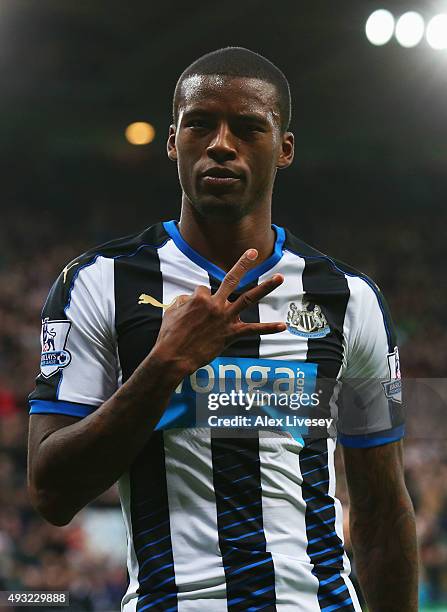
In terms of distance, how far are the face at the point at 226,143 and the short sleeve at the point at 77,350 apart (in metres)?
0.30

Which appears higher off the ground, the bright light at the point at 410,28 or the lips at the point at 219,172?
the bright light at the point at 410,28

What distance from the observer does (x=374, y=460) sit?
91.6 inches

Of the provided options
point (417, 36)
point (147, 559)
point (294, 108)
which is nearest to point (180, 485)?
point (147, 559)

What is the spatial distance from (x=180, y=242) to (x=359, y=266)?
10.7 m

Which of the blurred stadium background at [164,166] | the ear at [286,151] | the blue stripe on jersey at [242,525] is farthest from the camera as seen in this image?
the blurred stadium background at [164,166]

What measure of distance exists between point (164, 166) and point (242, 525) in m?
11.2

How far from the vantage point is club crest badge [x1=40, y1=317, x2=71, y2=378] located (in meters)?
2.08

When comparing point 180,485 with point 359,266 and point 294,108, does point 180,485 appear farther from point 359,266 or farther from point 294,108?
point 359,266

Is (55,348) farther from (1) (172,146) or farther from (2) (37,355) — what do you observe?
(2) (37,355)

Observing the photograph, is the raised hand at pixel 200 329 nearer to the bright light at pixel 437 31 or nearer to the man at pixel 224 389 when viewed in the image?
the man at pixel 224 389

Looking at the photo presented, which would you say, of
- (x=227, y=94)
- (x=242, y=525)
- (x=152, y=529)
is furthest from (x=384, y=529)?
(x=227, y=94)

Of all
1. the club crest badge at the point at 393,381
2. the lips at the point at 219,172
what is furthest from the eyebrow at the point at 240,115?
the club crest badge at the point at 393,381

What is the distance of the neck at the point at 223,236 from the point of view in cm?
228

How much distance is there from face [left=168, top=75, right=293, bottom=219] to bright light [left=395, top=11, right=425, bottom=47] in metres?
7.52
